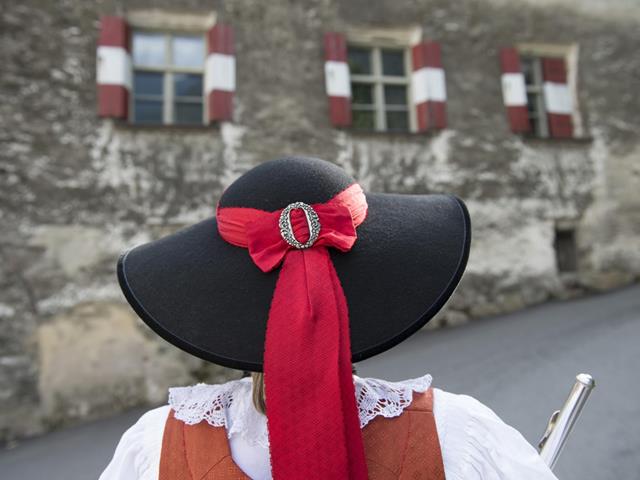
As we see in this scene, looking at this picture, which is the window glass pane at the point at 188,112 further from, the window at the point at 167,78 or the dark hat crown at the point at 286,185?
the dark hat crown at the point at 286,185

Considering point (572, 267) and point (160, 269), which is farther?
point (572, 267)

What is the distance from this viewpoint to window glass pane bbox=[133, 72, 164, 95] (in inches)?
224

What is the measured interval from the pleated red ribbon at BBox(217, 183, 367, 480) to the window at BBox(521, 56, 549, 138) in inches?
280

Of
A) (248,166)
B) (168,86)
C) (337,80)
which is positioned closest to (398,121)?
(337,80)

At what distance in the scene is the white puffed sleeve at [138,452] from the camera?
3.06 ft

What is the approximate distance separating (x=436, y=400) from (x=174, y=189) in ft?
16.0

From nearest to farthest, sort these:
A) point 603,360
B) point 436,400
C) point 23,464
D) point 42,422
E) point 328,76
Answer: point 436,400 → point 23,464 → point 603,360 → point 42,422 → point 328,76

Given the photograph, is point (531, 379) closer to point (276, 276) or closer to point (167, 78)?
point (276, 276)

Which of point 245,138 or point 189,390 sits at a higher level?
point 245,138

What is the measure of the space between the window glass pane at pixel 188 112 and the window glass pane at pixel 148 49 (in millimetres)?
548

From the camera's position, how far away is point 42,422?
4.71m

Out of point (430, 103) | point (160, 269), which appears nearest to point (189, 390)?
point (160, 269)

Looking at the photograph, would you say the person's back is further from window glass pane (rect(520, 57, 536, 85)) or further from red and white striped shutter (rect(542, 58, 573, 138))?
window glass pane (rect(520, 57, 536, 85))

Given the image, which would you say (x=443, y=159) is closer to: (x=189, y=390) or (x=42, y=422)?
(x=42, y=422)
